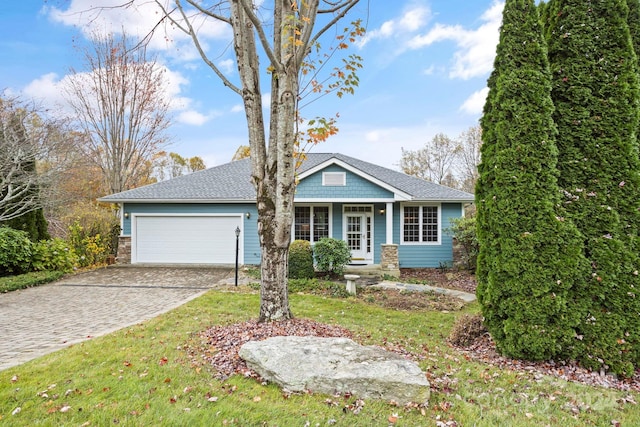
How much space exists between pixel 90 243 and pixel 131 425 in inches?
486

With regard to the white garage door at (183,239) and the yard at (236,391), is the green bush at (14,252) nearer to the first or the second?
the white garage door at (183,239)

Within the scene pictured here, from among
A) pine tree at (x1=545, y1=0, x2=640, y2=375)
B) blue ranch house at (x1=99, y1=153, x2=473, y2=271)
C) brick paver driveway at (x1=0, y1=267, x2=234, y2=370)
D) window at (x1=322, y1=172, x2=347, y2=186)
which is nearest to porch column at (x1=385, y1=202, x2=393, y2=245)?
blue ranch house at (x1=99, y1=153, x2=473, y2=271)

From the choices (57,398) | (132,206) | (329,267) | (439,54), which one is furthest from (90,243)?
(439,54)

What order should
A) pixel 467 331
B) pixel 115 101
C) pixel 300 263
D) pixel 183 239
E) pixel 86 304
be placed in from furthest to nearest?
pixel 115 101 < pixel 183 239 < pixel 300 263 < pixel 86 304 < pixel 467 331

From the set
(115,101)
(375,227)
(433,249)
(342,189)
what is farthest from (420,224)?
(115,101)

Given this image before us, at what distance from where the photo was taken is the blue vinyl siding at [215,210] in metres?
12.8

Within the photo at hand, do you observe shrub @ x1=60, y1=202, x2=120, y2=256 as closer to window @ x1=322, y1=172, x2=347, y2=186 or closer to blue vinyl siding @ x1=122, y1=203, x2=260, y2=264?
blue vinyl siding @ x1=122, y1=203, x2=260, y2=264

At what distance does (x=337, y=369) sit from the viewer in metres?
3.07

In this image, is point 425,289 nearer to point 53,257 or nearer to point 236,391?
point 236,391

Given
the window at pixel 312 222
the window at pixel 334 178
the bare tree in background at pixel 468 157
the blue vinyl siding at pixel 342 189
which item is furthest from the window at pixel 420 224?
the bare tree in background at pixel 468 157

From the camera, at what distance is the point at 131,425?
2430 mm

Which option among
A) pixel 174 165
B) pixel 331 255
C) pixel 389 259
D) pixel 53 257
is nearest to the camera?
pixel 331 255

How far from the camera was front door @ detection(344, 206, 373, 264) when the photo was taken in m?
12.9

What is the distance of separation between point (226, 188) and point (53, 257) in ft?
19.0
